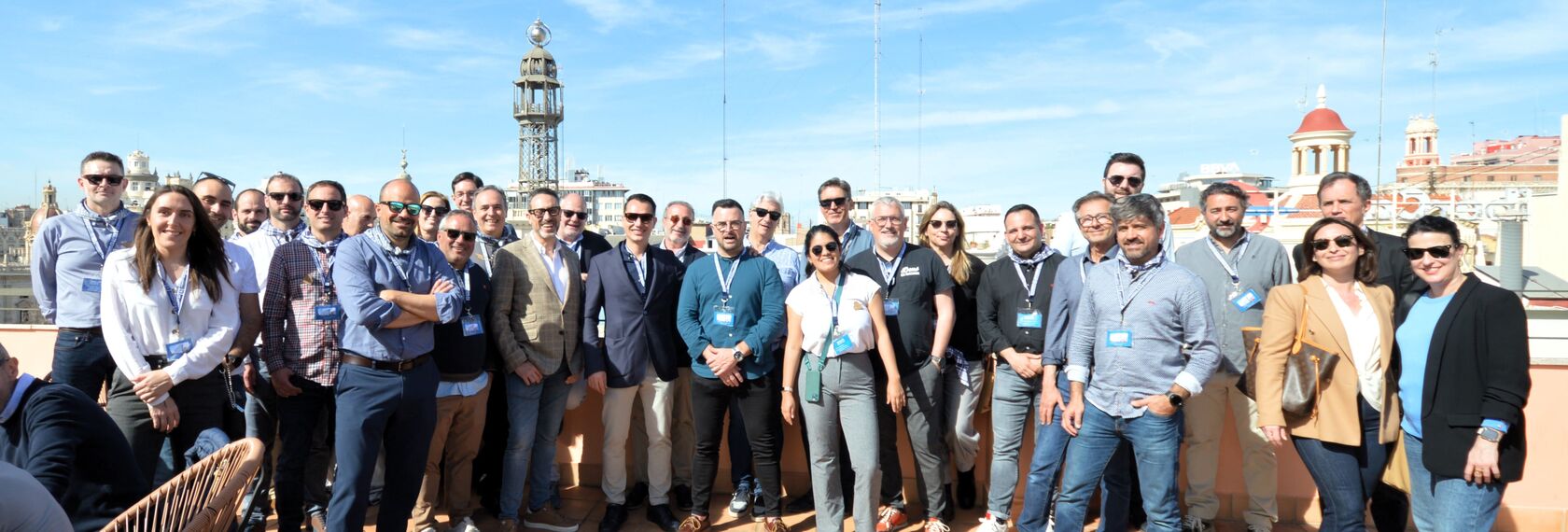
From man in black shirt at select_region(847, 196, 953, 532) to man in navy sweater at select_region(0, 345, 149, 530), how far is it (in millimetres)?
2978

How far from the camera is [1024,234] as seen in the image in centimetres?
417

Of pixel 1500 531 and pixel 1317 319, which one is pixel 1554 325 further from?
pixel 1317 319

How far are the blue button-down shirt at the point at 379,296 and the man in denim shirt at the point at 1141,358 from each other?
2.75 m

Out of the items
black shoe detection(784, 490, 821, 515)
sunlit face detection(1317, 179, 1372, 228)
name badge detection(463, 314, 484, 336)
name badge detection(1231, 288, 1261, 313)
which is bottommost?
black shoe detection(784, 490, 821, 515)

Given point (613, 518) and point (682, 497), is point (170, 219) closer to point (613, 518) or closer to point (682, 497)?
point (613, 518)

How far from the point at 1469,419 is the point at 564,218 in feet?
13.9

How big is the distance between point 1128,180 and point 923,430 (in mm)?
1823

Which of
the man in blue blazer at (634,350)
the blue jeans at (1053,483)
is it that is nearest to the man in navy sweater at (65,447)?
the man in blue blazer at (634,350)

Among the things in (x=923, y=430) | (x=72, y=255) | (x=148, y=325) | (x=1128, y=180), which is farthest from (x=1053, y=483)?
(x=72, y=255)

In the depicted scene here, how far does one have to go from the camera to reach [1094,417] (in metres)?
3.43

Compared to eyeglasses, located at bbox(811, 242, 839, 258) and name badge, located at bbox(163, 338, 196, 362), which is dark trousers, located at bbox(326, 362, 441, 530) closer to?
name badge, located at bbox(163, 338, 196, 362)

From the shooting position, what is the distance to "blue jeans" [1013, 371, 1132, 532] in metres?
3.60

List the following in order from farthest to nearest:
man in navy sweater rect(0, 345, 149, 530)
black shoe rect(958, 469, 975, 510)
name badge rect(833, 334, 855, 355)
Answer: black shoe rect(958, 469, 975, 510), name badge rect(833, 334, 855, 355), man in navy sweater rect(0, 345, 149, 530)

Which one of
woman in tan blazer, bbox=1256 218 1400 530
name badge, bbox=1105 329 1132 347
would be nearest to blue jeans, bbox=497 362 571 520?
name badge, bbox=1105 329 1132 347
